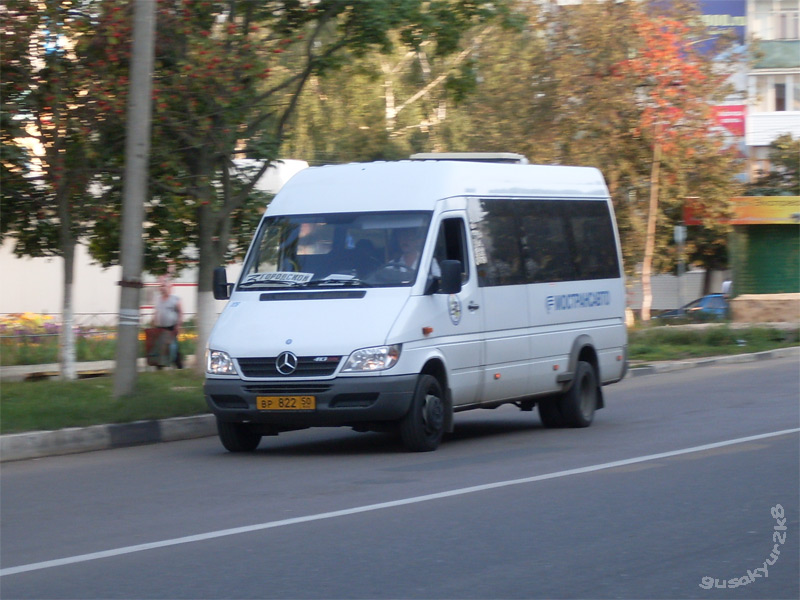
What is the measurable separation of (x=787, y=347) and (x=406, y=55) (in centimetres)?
1883

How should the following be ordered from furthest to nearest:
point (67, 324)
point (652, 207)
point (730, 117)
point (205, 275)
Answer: point (730, 117) < point (652, 207) < point (205, 275) < point (67, 324)

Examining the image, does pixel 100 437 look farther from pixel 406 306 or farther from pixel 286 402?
pixel 406 306

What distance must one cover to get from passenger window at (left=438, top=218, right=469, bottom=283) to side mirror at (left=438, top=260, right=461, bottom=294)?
38cm

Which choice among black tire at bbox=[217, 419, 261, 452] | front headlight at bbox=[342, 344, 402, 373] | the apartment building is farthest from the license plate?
the apartment building

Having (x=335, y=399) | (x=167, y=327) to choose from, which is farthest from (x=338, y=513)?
(x=167, y=327)

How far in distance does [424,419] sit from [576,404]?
284cm

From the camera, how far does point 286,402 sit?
34.0 ft

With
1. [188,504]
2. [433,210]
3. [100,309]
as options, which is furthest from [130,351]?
[100,309]

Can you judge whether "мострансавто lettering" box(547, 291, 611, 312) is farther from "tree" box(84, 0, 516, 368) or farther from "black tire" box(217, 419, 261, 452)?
"tree" box(84, 0, 516, 368)

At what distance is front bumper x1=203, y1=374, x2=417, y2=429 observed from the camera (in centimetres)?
1026

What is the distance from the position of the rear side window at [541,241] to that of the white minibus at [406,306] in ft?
0.07

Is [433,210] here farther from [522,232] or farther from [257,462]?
[257,462]

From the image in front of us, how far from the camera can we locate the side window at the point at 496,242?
11820 millimetres

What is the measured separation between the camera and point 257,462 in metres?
10.5
